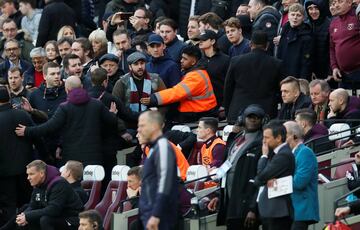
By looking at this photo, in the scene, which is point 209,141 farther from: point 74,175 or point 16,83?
point 16,83

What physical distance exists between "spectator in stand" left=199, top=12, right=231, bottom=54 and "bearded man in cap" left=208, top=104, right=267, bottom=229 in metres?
4.59

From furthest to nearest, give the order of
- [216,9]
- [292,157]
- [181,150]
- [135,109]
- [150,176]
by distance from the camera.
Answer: [216,9], [135,109], [181,150], [292,157], [150,176]

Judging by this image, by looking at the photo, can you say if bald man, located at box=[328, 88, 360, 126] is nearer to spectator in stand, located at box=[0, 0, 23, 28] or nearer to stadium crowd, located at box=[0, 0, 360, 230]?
stadium crowd, located at box=[0, 0, 360, 230]

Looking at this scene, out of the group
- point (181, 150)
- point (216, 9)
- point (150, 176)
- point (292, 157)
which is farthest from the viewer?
point (216, 9)

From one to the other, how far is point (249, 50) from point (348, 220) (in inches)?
181

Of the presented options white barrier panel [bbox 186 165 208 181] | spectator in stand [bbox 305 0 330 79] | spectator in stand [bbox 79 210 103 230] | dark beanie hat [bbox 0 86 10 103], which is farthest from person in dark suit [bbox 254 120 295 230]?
spectator in stand [bbox 305 0 330 79]

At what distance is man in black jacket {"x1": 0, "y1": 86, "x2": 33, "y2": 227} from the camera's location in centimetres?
1867

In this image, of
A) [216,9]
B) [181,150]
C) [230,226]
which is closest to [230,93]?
[181,150]

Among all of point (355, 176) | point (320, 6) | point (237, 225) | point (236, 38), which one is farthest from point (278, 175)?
point (320, 6)

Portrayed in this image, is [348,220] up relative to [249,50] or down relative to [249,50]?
down

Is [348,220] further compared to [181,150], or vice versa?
[181,150]

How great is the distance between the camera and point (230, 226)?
16.3 m

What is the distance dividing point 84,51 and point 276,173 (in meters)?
6.32

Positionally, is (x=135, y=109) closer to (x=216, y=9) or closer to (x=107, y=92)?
(x=107, y=92)
